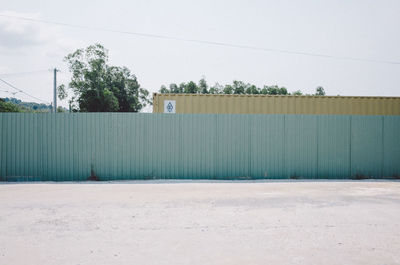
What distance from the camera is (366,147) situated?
34.4 ft

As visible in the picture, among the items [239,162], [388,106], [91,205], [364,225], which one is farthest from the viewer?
[388,106]

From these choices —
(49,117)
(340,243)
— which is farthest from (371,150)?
(49,117)

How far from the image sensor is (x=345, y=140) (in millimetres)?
10438

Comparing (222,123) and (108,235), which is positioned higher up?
(222,123)

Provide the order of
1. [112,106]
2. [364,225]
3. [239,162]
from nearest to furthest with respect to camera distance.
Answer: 1. [364,225]
2. [239,162]
3. [112,106]

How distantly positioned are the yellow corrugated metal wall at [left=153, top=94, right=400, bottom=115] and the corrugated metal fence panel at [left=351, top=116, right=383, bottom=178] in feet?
10.4

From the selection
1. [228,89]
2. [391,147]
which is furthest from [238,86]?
[391,147]

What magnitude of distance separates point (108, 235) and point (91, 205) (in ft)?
6.75

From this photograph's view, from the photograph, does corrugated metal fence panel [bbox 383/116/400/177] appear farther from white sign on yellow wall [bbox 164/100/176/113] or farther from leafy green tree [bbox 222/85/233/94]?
leafy green tree [bbox 222/85/233/94]

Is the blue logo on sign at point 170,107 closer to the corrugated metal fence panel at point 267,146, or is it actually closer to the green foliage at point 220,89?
the corrugated metal fence panel at point 267,146

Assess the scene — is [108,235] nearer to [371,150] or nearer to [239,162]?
[239,162]

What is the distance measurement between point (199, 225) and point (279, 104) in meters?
9.40

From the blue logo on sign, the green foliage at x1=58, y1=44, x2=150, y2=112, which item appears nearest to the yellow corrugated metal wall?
the blue logo on sign

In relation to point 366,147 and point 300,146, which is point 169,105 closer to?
point 300,146
